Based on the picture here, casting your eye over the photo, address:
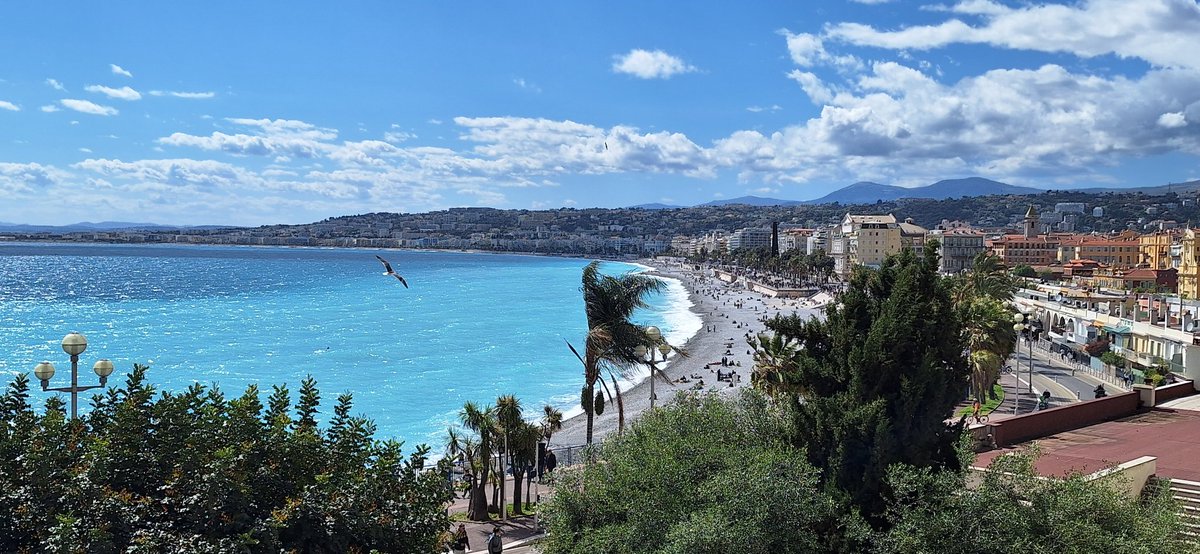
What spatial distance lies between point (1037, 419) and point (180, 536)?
1361 cm

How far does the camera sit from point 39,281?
12169 centimetres

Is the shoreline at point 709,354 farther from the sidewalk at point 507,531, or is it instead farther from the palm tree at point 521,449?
the palm tree at point 521,449

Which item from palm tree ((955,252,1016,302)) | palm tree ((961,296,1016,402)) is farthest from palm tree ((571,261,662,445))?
palm tree ((955,252,1016,302))

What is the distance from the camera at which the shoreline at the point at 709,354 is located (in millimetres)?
34969

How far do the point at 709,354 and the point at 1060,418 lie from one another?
42.0m

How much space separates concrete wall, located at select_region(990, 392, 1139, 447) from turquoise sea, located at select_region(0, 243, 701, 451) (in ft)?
78.2

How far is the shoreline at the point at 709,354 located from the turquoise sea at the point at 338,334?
279 cm

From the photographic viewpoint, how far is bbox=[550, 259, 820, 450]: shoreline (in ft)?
115

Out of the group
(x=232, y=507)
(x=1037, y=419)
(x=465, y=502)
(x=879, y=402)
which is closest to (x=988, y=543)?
(x=879, y=402)

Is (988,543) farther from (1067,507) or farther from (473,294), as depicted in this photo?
(473,294)

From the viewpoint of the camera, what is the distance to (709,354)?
57.1 meters

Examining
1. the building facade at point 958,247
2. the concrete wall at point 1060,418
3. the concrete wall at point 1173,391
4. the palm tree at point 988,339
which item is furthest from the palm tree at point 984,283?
the building facade at point 958,247

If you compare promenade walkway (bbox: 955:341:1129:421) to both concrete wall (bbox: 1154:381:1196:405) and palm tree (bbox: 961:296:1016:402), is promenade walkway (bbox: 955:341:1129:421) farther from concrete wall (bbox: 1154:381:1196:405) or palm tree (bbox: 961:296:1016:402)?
concrete wall (bbox: 1154:381:1196:405)

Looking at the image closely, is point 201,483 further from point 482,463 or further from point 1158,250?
point 1158,250
